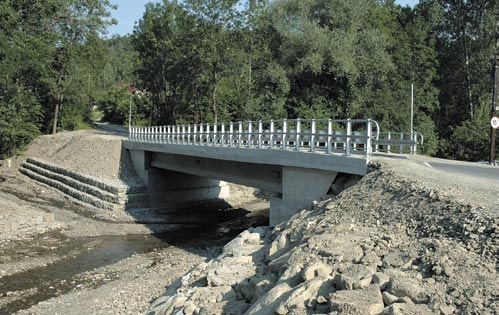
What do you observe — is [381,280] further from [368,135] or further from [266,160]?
[266,160]

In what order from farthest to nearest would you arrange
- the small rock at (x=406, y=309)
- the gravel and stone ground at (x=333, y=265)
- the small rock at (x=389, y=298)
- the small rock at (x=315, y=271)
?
the small rock at (x=315, y=271), the gravel and stone ground at (x=333, y=265), the small rock at (x=389, y=298), the small rock at (x=406, y=309)

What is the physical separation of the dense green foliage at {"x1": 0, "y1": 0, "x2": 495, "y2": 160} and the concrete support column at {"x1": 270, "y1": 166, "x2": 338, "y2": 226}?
18101 millimetres

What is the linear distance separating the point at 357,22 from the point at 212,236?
20.5 meters

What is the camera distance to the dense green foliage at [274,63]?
3203 cm

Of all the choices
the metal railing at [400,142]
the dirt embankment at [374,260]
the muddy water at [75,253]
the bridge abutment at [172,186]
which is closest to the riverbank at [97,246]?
the muddy water at [75,253]

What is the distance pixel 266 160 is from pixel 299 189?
7.17ft

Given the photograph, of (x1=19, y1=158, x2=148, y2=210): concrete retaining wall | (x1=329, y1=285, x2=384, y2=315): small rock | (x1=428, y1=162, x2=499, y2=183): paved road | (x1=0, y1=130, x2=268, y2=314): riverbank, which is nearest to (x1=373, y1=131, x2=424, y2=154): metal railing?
(x1=428, y1=162, x2=499, y2=183): paved road

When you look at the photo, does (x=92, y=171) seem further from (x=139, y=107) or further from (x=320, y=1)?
(x=139, y=107)

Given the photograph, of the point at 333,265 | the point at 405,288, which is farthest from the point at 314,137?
the point at 405,288

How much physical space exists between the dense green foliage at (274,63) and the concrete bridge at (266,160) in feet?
14.2

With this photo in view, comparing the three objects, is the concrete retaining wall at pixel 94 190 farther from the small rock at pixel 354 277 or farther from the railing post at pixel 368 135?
the small rock at pixel 354 277

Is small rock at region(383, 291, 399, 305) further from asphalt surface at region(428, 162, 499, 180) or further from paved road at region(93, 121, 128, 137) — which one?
paved road at region(93, 121, 128, 137)

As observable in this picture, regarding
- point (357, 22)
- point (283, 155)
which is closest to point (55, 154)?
point (357, 22)

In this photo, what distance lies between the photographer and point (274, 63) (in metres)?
33.9
